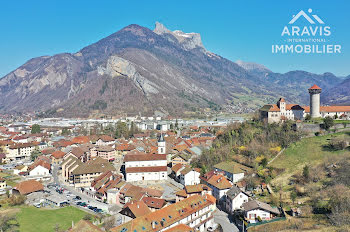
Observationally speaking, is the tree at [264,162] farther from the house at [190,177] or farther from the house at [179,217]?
the house at [179,217]

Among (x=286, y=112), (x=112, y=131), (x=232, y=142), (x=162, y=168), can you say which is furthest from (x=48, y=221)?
(x=112, y=131)

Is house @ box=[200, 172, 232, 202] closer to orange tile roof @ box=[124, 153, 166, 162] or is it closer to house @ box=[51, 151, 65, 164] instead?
orange tile roof @ box=[124, 153, 166, 162]

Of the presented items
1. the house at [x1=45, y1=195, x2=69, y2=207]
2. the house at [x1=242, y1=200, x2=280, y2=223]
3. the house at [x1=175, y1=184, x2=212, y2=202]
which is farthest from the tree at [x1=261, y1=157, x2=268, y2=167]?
the house at [x1=45, y1=195, x2=69, y2=207]

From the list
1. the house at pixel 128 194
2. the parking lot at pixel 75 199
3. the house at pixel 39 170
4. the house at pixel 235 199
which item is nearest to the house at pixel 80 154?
the house at pixel 39 170

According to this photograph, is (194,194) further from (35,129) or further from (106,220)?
(35,129)

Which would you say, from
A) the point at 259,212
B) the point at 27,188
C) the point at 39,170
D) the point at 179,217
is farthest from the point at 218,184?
the point at 39,170

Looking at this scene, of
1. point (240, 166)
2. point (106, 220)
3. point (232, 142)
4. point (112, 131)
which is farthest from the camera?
point (112, 131)
